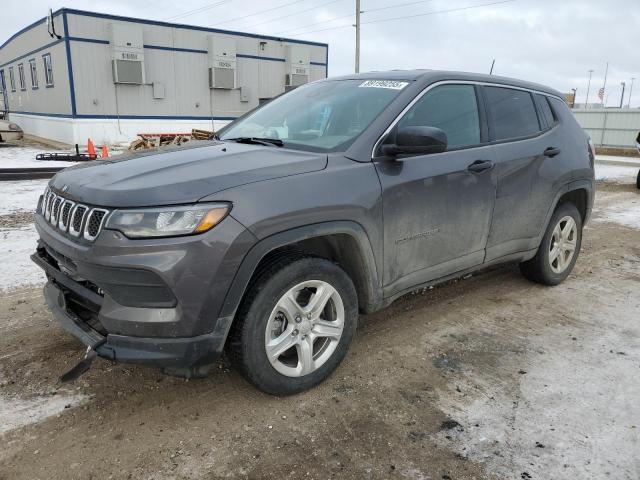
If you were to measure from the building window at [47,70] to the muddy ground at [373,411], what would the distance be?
2088 cm

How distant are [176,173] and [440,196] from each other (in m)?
1.71

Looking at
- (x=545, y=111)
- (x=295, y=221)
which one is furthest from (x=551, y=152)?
(x=295, y=221)

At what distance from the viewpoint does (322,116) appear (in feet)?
11.3

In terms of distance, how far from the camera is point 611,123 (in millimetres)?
24297

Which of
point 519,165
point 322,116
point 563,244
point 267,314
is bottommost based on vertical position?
point 563,244

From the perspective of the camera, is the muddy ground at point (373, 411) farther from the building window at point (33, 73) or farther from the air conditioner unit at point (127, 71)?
the building window at point (33, 73)

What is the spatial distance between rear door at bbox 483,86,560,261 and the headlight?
237 cm

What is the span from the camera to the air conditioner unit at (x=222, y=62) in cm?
2283

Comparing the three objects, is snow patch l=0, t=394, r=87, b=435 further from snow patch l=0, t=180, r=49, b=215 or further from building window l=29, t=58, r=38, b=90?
building window l=29, t=58, r=38, b=90

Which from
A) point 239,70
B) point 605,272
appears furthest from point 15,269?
point 239,70

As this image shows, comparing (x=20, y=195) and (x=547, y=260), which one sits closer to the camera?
(x=547, y=260)

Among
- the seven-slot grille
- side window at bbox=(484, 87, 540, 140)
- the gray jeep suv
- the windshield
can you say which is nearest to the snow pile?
the windshield

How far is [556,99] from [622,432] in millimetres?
3185

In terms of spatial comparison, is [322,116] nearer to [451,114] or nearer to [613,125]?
[451,114]
